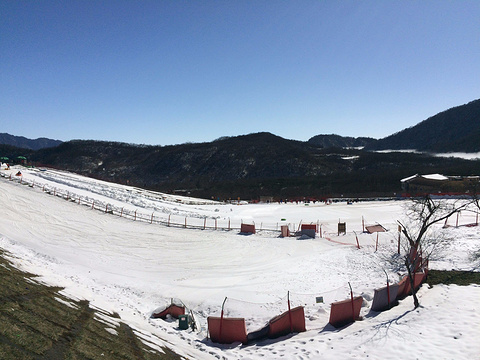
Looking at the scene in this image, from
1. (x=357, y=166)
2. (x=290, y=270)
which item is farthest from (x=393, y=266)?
(x=357, y=166)

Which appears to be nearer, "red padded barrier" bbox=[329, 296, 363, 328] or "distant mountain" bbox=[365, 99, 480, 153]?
"red padded barrier" bbox=[329, 296, 363, 328]

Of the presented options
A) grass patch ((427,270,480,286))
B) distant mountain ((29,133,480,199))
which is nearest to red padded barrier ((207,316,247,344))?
grass patch ((427,270,480,286))

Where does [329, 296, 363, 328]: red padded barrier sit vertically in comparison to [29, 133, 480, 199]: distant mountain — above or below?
below

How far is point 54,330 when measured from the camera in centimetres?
732

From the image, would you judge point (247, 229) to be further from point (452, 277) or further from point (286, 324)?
point (286, 324)

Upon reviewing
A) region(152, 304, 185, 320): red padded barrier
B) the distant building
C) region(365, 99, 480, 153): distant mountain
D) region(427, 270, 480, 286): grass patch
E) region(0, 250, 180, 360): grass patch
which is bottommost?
region(152, 304, 185, 320): red padded barrier

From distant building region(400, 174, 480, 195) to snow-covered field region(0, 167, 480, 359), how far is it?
33319 mm

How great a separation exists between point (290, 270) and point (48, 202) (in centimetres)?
2655

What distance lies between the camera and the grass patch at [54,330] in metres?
6.15

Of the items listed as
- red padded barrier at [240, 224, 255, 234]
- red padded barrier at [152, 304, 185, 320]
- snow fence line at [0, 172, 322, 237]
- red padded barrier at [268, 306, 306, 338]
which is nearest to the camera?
red padded barrier at [268, 306, 306, 338]

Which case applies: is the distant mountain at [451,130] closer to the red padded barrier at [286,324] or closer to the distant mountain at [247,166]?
the distant mountain at [247,166]

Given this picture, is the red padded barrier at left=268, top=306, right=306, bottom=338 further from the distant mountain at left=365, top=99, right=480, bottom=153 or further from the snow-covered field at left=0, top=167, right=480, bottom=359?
the distant mountain at left=365, top=99, right=480, bottom=153

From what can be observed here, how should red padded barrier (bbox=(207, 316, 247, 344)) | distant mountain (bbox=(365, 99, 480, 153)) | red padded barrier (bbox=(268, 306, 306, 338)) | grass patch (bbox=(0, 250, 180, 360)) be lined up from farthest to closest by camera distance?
distant mountain (bbox=(365, 99, 480, 153)) → red padded barrier (bbox=(268, 306, 306, 338)) → red padded barrier (bbox=(207, 316, 247, 344)) → grass patch (bbox=(0, 250, 180, 360))

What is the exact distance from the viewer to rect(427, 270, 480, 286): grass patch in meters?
15.5
